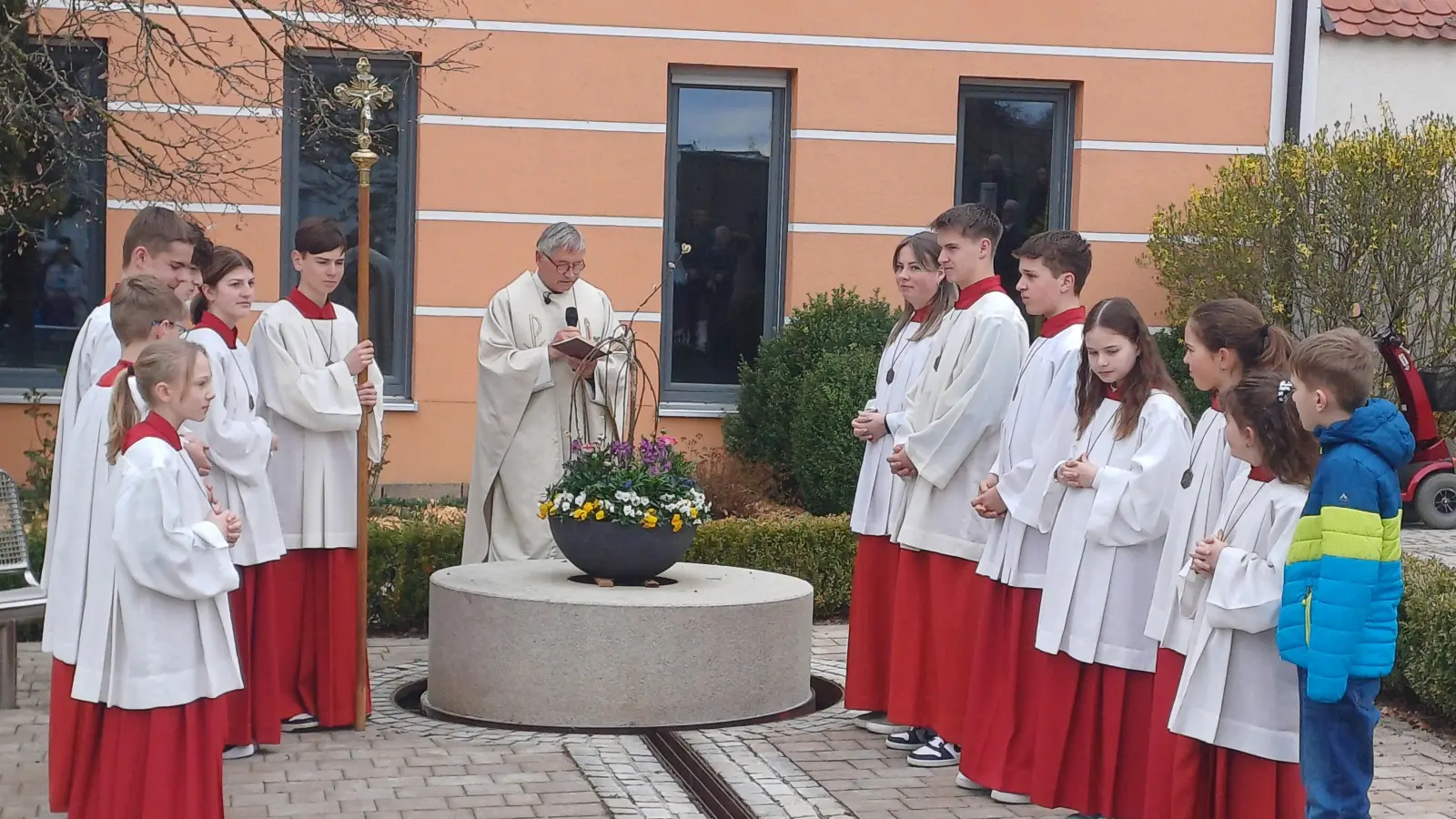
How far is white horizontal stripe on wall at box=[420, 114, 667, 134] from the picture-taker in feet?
42.0

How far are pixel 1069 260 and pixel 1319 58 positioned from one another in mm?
8694

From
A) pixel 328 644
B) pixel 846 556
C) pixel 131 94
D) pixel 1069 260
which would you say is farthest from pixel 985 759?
pixel 131 94

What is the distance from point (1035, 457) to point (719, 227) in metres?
7.65

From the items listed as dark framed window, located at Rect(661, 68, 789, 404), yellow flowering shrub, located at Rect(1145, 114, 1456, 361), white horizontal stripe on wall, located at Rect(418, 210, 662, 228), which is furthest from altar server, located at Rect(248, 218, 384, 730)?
yellow flowering shrub, located at Rect(1145, 114, 1456, 361)

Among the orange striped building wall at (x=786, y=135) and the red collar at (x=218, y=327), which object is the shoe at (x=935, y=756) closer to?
the red collar at (x=218, y=327)

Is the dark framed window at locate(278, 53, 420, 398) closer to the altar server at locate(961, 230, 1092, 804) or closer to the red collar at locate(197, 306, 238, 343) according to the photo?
the red collar at locate(197, 306, 238, 343)

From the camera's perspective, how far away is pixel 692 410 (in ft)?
43.8

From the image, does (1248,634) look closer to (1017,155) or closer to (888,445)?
(888,445)

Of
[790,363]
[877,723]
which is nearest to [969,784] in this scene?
[877,723]

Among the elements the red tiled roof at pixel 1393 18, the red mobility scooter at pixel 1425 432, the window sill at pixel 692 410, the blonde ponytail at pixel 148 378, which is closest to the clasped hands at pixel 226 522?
the blonde ponytail at pixel 148 378

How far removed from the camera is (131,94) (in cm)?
1217

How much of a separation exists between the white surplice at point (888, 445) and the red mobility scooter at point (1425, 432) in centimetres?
627

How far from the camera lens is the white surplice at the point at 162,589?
16.3ft

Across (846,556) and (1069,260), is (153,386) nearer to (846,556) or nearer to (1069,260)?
(1069,260)
